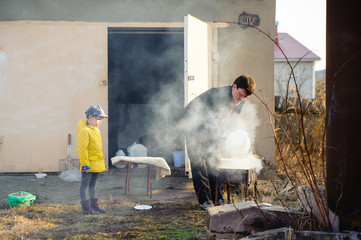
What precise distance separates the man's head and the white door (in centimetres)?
173

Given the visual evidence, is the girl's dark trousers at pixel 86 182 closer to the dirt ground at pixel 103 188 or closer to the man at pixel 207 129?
the dirt ground at pixel 103 188

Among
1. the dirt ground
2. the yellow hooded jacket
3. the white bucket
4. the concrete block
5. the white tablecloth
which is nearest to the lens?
the concrete block

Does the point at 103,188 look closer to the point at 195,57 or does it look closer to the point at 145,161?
the point at 145,161

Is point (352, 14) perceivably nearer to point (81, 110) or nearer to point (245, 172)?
point (245, 172)

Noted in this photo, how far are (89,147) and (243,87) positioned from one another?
2.20 m

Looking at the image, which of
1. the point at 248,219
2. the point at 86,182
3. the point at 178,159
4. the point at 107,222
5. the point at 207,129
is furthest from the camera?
the point at 178,159

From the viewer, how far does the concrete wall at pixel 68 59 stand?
287 inches

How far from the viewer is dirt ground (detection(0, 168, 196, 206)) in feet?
18.4

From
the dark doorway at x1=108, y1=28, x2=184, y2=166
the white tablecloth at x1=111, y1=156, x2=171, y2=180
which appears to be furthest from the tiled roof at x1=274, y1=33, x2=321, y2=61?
the white tablecloth at x1=111, y1=156, x2=171, y2=180

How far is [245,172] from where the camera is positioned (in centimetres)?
476

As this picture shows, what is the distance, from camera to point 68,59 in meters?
7.55

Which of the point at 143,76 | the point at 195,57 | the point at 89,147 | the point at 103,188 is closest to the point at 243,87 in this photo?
the point at 89,147

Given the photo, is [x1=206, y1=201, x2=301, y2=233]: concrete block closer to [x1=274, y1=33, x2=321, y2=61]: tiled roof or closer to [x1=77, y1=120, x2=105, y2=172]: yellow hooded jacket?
[x1=77, y1=120, x2=105, y2=172]: yellow hooded jacket

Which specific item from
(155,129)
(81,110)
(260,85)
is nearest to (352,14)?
(260,85)
